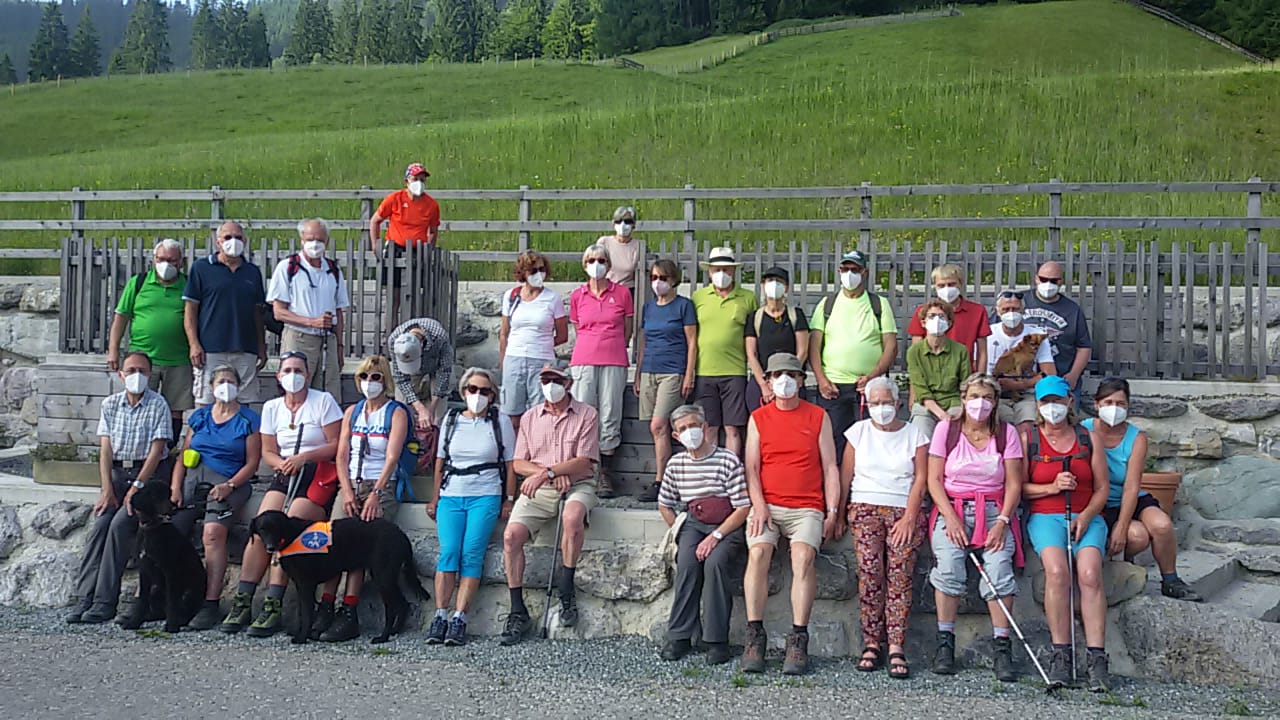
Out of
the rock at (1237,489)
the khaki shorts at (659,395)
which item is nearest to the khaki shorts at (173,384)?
the khaki shorts at (659,395)

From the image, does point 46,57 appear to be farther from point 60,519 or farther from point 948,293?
point 948,293

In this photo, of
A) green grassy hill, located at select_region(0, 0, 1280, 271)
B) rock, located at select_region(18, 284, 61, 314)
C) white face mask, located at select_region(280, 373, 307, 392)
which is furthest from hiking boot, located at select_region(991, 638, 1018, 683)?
rock, located at select_region(18, 284, 61, 314)

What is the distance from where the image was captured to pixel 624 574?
22.6ft

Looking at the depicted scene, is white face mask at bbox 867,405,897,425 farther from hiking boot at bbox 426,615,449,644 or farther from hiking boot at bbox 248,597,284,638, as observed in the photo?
hiking boot at bbox 248,597,284,638

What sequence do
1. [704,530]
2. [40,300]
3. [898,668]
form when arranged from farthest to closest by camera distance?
[40,300] < [704,530] < [898,668]

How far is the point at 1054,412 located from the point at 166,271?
20.0 feet

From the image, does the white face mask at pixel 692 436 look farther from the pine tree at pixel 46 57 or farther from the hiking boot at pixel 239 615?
the pine tree at pixel 46 57

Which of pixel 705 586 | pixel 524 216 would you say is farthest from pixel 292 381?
pixel 524 216

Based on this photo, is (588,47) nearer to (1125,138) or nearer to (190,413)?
(1125,138)

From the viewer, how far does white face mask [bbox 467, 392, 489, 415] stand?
7.10 meters

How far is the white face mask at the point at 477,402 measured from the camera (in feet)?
23.3

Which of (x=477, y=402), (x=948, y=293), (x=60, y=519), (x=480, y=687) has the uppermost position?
(x=948, y=293)

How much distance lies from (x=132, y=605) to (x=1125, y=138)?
21245 millimetres

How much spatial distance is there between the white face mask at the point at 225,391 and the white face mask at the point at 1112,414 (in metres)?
5.39
